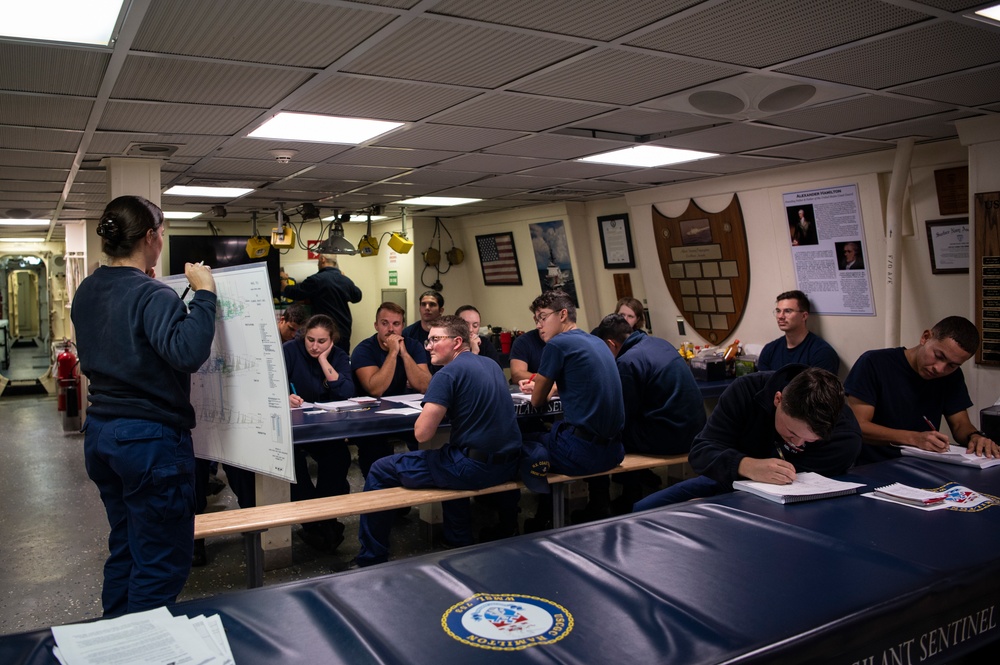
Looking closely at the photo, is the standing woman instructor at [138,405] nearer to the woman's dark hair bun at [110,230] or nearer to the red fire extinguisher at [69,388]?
the woman's dark hair bun at [110,230]

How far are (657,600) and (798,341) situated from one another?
4454 mm

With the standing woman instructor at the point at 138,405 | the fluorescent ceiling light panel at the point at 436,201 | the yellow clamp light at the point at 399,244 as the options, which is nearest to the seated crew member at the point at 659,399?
the standing woman instructor at the point at 138,405

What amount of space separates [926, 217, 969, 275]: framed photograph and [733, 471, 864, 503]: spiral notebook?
120 inches

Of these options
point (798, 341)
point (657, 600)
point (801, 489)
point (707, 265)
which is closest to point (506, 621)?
point (657, 600)

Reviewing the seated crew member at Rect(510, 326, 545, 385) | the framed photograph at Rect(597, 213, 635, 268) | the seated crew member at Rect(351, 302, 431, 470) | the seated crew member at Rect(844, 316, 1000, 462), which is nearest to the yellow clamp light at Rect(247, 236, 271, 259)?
the seated crew member at Rect(351, 302, 431, 470)

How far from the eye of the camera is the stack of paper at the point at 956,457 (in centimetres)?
335

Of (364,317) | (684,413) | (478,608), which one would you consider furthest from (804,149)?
(364,317)

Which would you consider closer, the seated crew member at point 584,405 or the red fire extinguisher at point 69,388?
the seated crew member at point 584,405

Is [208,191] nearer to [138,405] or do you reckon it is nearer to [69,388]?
[69,388]

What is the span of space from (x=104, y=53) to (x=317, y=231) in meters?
8.60

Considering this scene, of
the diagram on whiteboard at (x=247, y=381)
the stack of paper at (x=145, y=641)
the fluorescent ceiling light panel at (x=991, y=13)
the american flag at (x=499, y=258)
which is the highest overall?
the fluorescent ceiling light panel at (x=991, y=13)

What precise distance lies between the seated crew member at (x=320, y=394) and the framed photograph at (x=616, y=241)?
3.95 meters

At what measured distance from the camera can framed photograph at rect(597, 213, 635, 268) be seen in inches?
325

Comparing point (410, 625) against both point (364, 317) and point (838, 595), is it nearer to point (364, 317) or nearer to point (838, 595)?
point (838, 595)
